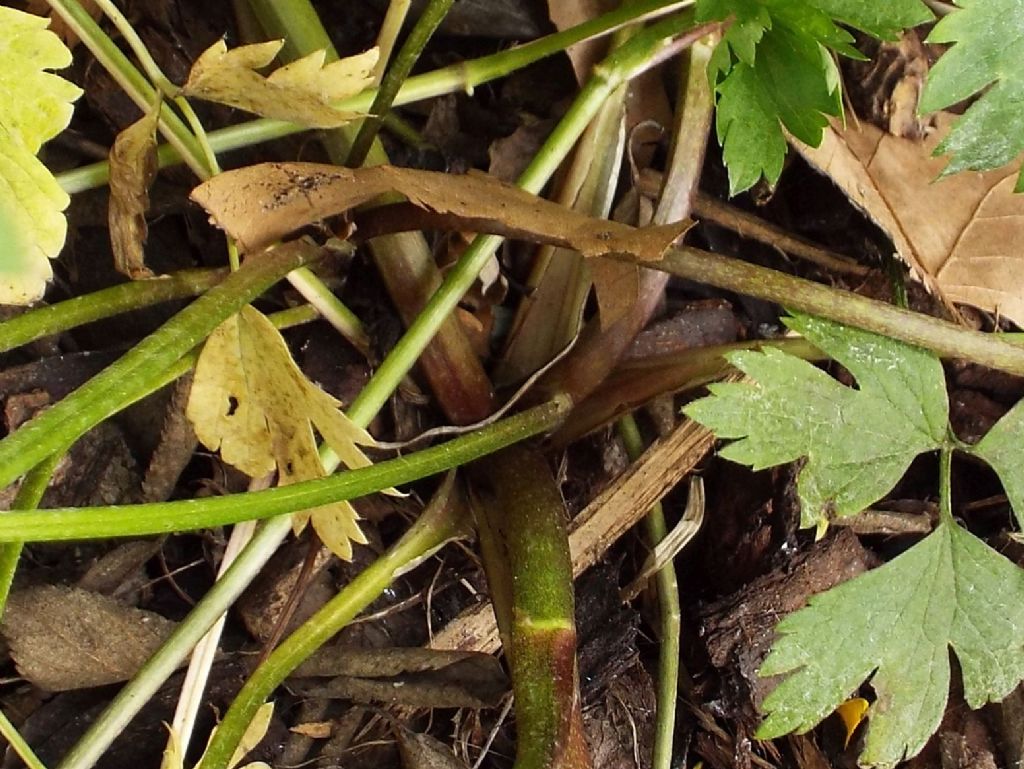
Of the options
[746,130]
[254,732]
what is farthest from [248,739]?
[746,130]

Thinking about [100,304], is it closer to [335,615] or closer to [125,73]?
[125,73]

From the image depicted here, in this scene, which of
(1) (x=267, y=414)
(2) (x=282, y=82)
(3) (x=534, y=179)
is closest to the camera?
(2) (x=282, y=82)

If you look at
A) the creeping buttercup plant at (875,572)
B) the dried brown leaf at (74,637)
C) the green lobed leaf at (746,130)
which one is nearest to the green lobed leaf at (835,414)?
the creeping buttercup plant at (875,572)

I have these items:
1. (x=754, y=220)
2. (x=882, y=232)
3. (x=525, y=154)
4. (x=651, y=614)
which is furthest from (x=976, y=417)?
(x=525, y=154)

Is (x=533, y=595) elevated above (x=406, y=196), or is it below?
below

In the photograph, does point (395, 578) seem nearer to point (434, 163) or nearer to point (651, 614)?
point (651, 614)

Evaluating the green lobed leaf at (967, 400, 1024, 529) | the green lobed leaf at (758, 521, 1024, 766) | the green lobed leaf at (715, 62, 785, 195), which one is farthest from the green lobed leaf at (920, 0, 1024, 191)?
the green lobed leaf at (758, 521, 1024, 766)
